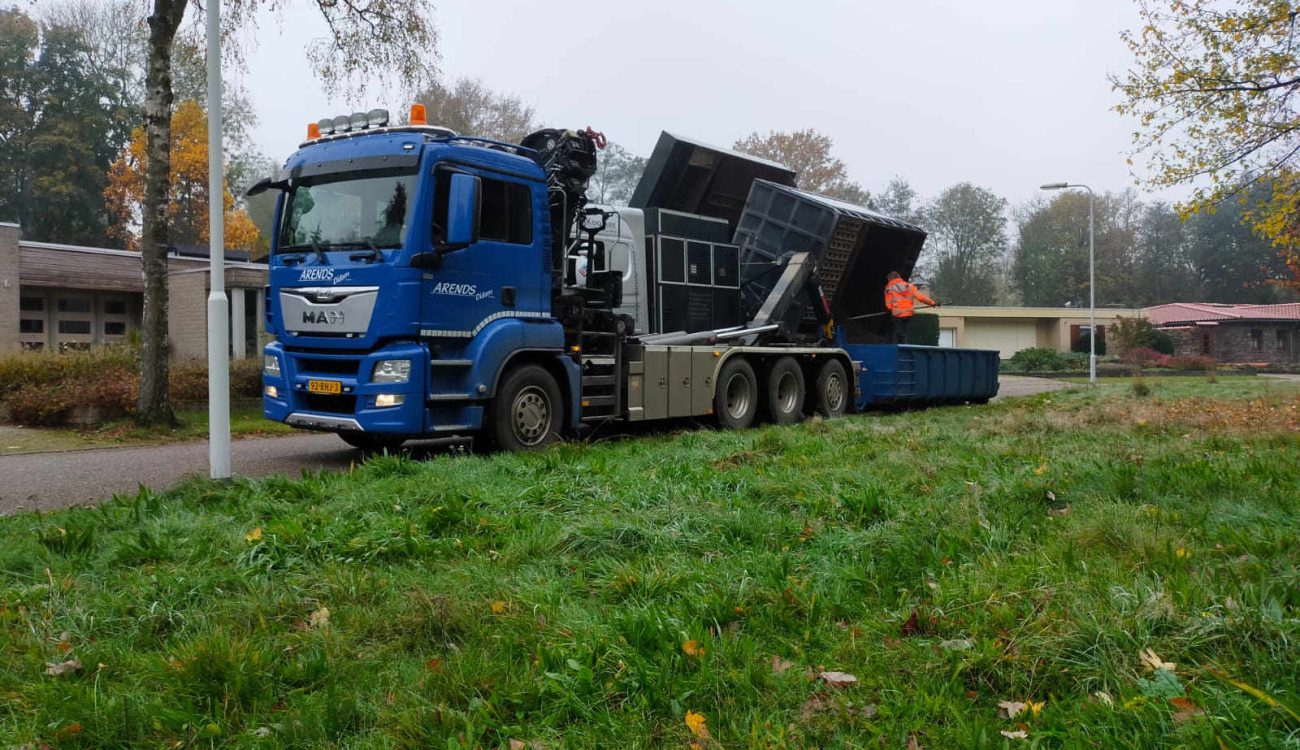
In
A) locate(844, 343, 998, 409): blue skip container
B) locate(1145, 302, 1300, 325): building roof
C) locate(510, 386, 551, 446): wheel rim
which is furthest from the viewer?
locate(1145, 302, 1300, 325): building roof

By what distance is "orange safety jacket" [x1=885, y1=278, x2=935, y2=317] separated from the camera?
629 inches

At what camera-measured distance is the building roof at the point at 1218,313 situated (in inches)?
2110

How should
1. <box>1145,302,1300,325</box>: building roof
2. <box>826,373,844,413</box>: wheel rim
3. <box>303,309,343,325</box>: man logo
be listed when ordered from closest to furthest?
<box>303,309,343,325</box>: man logo < <box>826,373,844,413</box>: wheel rim < <box>1145,302,1300,325</box>: building roof

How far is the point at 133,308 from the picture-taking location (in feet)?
89.6

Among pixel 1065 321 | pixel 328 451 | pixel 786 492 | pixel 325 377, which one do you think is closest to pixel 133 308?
pixel 328 451

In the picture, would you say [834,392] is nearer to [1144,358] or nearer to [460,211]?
[460,211]

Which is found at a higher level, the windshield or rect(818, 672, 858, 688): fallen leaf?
the windshield

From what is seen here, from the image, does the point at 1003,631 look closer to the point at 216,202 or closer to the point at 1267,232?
the point at 216,202

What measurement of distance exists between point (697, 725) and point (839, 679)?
54 centimetres

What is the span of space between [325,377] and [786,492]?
4946 millimetres

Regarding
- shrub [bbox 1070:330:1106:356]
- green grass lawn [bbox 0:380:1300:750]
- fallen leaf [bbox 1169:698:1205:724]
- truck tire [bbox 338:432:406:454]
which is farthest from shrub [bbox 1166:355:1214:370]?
fallen leaf [bbox 1169:698:1205:724]

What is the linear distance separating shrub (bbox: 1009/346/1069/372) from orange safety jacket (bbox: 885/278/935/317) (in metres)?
31.9

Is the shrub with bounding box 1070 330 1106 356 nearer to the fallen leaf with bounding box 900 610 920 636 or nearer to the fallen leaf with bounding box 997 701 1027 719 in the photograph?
the fallen leaf with bounding box 900 610 920 636

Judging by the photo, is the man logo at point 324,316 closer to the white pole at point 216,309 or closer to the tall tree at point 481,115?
the white pole at point 216,309
